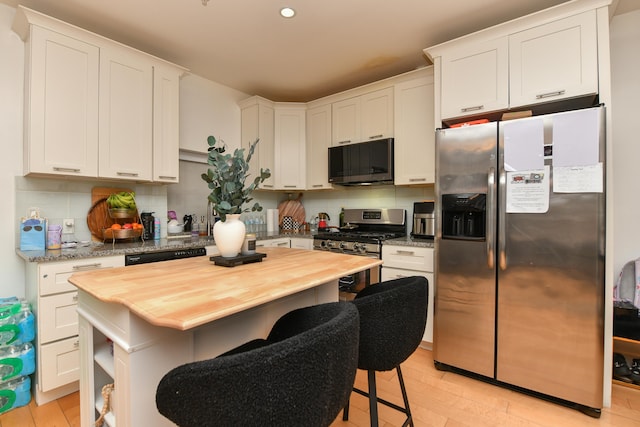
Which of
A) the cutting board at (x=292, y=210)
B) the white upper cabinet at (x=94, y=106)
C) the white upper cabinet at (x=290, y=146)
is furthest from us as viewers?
the cutting board at (x=292, y=210)

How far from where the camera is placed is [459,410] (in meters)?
1.84

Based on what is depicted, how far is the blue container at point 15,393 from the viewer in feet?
6.05

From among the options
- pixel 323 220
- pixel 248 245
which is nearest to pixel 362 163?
pixel 323 220

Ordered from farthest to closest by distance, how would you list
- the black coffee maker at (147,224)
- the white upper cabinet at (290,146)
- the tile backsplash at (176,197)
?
the white upper cabinet at (290,146)
the black coffee maker at (147,224)
the tile backsplash at (176,197)

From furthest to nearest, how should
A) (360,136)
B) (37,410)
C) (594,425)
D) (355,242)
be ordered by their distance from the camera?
(360,136) → (355,242) → (37,410) → (594,425)

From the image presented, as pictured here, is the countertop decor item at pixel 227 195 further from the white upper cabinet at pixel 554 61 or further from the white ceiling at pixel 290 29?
the white upper cabinet at pixel 554 61

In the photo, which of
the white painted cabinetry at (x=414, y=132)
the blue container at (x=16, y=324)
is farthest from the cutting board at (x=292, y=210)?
the blue container at (x=16, y=324)

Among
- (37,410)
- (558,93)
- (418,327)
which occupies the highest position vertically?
(558,93)

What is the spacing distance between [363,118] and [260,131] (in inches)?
49.8

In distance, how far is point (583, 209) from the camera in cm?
180

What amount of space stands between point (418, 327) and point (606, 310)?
4.62ft

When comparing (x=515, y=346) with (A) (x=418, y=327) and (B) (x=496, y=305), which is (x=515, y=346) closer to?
(B) (x=496, y=305)

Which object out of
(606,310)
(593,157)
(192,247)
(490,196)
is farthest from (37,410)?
(593,157)

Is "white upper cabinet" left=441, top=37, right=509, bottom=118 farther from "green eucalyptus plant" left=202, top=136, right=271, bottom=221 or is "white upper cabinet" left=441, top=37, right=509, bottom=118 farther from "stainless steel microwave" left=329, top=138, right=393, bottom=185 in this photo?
"green eucalyptus plant" left=202, top=136, right=271, bottom=221
